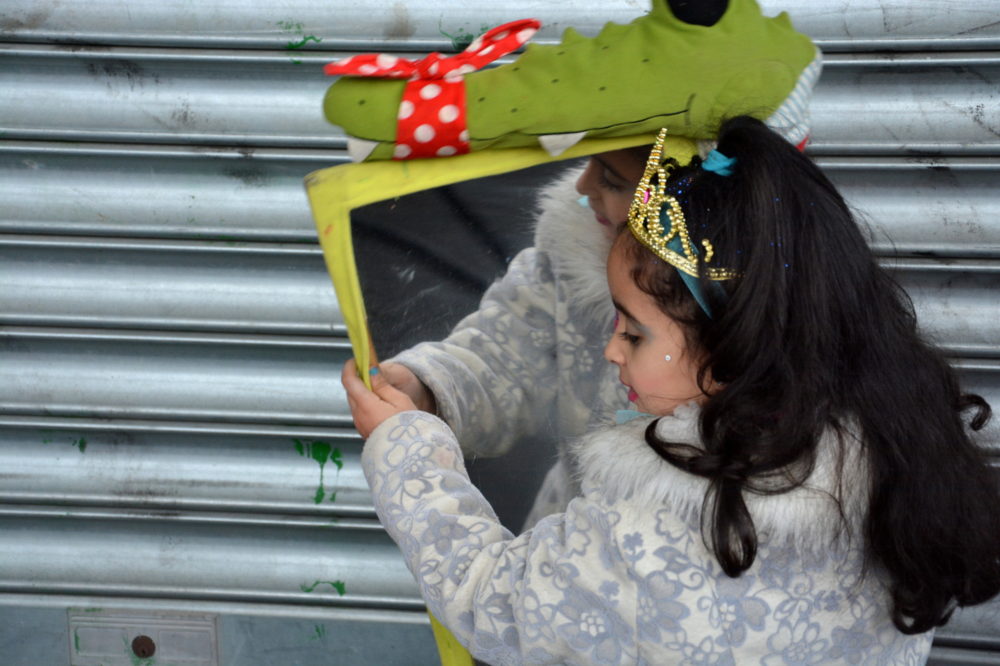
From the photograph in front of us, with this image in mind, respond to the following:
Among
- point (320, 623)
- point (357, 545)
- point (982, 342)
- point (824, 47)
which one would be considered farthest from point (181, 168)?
point (982, 342)

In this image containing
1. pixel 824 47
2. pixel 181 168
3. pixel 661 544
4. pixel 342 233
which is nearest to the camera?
pixel 661 544

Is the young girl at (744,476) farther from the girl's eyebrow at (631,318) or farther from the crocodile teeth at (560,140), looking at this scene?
the crocodile teeth at (560,140)

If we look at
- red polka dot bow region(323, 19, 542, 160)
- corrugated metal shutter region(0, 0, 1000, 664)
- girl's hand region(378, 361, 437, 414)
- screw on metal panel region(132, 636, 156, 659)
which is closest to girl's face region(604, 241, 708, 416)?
red polka dot bow region(323, 19, 542, 160)

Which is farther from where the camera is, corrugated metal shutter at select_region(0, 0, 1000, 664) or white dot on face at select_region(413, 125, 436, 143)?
corrugated metal shutter at select_region(0, 0, 1000, 664)

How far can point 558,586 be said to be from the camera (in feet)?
4.12

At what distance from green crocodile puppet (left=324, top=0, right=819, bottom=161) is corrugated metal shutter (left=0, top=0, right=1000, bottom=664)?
1.14 m

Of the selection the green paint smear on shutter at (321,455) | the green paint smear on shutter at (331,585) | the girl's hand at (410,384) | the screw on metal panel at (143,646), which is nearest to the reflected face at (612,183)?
the girl's hand at (410,384)

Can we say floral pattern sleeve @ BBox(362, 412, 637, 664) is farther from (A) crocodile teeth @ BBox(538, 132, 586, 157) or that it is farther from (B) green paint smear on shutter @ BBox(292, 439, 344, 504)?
(B) green paint smear on shutter @ BBox(292, 439, 344, 504)

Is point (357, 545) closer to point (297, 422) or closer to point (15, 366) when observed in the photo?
point (297, 422)

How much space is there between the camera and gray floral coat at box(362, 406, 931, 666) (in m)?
1.23

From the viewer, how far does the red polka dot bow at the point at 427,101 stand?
48.9 inches

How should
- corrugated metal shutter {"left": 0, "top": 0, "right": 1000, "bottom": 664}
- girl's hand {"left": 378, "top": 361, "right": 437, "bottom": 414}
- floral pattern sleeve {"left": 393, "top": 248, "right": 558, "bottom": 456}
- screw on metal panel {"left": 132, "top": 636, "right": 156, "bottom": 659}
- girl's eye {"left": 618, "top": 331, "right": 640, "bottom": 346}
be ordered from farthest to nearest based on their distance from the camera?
screw on metal panel {"left": 132, "top": 636, "right": 156, "bottom": 659} → corrugated metal shutter {"left": 0, "top": 0, "right": 1000, "bottom": 664} → floral pattern sleeve {"left": 393, "top": 248, "right": 558, "bottom": 456} → girl's hand {"left": 378, "top": 361, "right": 437, "bottom": 414} → girl's eye {"left": 618, "top": 331, "right": 640, "bottom": 346}

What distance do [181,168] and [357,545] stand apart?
1.10m

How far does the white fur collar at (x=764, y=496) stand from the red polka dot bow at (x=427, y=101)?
1.51ft
